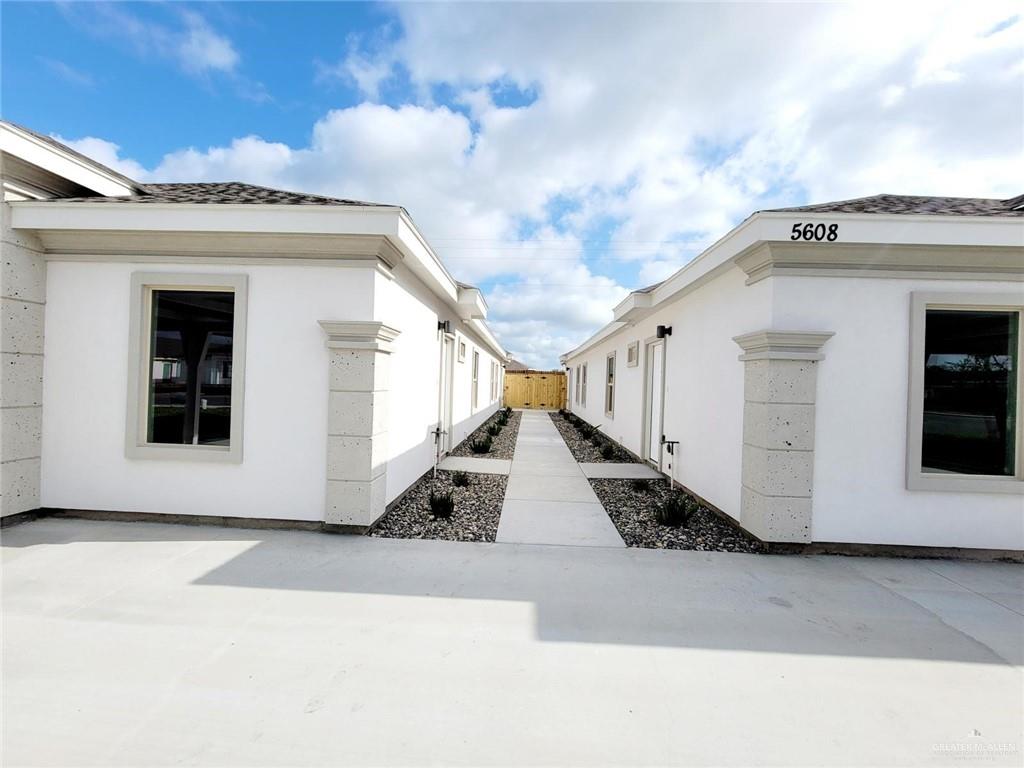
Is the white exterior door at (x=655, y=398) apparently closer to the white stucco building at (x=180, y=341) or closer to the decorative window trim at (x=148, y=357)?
the white stucco building at (x=180, y=341)

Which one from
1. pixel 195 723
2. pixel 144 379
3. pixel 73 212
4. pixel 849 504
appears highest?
Result: pixel 73 212

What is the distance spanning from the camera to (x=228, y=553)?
4297 mm

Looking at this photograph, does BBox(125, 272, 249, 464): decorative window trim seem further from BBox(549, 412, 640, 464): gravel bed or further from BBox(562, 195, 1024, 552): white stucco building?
BBox(549, 412, 640, 464): gravel bed

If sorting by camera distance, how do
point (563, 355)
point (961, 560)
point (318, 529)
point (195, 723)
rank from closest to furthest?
point (195, 723), point (961, 560), point (318, 529), point (563, 355)

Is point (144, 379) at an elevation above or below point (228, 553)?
above

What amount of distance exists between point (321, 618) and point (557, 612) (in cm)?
168

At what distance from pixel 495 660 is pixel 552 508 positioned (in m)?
3.46

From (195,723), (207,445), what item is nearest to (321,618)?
(195,723)

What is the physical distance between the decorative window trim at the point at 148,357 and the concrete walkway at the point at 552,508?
3217 millimetres

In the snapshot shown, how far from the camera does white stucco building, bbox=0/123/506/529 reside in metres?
4.79

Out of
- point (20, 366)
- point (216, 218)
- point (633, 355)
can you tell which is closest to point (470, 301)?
point (633, 355)

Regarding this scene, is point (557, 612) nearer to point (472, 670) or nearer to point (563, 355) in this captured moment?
point (472, 670)

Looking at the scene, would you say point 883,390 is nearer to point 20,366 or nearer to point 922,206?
point 922,206

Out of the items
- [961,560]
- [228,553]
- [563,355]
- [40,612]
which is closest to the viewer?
[40,612]
